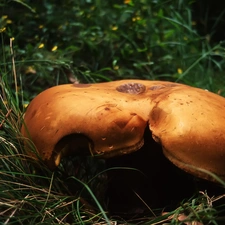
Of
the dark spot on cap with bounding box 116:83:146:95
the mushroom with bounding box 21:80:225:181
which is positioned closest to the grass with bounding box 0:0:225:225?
the mushroom with bounding box 21:80:225:181

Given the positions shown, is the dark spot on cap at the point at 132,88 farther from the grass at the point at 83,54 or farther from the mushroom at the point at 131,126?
the grass at the point at 83,54

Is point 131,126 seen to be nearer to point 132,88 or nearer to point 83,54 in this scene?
point 132,88

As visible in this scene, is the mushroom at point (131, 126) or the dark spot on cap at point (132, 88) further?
the dark spot on cap at point (132, 88)

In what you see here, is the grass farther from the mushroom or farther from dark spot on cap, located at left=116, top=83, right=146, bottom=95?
dark spot on cap, located at left=116, top=83, right=146, bottom=95

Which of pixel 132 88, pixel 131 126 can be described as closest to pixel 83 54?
pixel 132 88

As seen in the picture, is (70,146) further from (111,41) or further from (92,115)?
(111,41)

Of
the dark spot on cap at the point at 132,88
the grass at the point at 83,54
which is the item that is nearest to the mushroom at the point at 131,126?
the dark spot on cap at the point at 132,88
